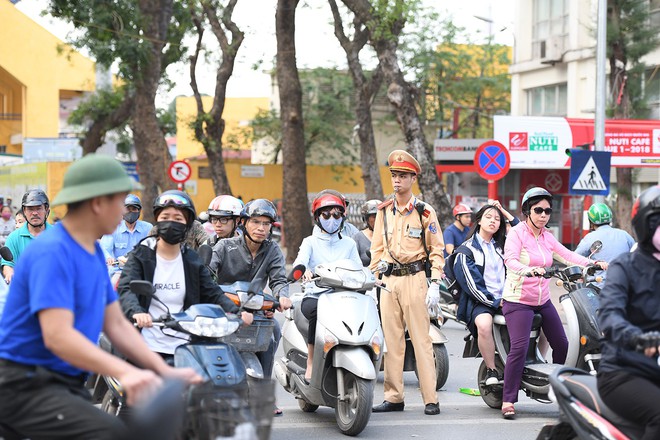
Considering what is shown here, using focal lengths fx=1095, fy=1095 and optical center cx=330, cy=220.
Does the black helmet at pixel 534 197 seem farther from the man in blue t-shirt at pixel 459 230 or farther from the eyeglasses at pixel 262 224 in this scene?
the man in blue t-shirt at pixel 459 230

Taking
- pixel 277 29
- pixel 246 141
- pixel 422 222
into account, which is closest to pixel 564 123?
pixel 277 29

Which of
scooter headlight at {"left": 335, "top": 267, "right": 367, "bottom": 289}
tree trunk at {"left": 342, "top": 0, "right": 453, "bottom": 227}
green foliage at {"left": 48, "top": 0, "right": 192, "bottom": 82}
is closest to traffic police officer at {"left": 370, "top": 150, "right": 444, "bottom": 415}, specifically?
scooter headlight at {"left": 335, "top": 267, "right": 367, "bottom": 289}

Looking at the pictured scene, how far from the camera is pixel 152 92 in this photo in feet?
78.8

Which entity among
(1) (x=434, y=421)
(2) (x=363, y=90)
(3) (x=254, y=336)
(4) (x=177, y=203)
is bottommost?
(1) (x=434, y=421)

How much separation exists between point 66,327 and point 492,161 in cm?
1430

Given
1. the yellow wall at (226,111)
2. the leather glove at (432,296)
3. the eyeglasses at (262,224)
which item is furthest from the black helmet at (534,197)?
the yellow wall at (226,111)

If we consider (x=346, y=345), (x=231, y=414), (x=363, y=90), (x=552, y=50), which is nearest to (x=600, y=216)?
(x=346, y=345)

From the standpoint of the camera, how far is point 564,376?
518cm

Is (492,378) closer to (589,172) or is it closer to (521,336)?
(521,336)

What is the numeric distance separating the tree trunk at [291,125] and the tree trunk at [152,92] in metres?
2.90

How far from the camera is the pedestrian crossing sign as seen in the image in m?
17.4

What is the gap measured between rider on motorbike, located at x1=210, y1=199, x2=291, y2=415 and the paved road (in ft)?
1.80

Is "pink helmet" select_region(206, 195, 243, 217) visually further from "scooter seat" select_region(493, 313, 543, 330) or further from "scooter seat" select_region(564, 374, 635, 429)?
"scooter seat" select_region(564, 374, 635, 429)

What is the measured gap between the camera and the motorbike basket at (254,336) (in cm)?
772
